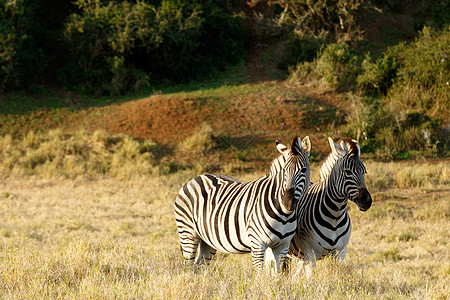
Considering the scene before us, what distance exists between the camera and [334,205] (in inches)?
229

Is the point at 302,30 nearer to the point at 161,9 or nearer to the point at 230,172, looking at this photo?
the point at 161,9

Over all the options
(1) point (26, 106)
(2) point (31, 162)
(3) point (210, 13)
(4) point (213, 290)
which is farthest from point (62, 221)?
(3) point (210, 13)

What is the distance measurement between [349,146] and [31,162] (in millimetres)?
12362

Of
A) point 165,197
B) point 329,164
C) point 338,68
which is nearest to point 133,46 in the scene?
point 338,68

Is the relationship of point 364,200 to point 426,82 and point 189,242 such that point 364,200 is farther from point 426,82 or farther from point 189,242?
point 426,82

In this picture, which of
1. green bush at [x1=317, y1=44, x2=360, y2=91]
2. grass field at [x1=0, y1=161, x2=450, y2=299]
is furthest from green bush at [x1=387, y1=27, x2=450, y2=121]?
grass field at [x1=0, y1=161, x2=450, y2=299]

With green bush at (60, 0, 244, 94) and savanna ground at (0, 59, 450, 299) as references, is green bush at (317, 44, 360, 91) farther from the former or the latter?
green bush at (60, 0, 244, 94)

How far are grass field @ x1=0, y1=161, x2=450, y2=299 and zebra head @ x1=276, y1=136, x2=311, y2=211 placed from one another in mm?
777

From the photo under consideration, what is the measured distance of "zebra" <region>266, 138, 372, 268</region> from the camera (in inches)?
223

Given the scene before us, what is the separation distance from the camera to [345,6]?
2242 centimetres

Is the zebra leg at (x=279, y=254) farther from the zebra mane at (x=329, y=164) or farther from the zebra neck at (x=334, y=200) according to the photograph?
the zebra mane at (x=329, y=164)

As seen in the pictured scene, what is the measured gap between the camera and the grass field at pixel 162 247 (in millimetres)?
4836

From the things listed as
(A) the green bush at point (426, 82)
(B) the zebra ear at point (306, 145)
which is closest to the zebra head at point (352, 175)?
(B) the zebra ear at point (306, 145)

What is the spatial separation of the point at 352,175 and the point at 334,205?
401 mm
